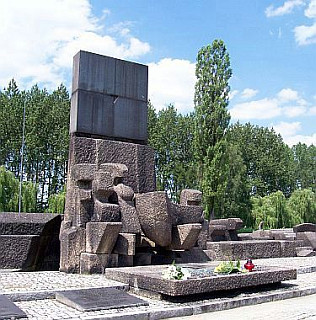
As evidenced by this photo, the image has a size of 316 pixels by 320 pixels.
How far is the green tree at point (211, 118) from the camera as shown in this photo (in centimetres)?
2652

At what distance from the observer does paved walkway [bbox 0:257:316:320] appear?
5.00 meters

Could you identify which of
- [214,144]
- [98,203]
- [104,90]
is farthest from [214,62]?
[98,203]

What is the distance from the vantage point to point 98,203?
7.89 meters

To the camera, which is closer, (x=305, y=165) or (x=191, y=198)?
(x=191, y=198)

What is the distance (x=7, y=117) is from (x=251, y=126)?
23.5 meters

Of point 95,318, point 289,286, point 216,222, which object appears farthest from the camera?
point 216,222

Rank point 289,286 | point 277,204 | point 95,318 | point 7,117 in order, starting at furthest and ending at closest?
point 277,204
point 7,117
point 289,286
point 95,318

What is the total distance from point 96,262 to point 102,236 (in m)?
0.50

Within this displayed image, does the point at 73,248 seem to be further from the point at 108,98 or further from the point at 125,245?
the point at 108,98

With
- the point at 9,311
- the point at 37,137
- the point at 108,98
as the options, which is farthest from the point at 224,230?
the point at 37,137

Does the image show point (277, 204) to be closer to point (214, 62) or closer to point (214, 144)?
point (214, 144)

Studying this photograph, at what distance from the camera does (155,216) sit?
804 cm

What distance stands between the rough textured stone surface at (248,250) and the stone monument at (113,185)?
106 cm

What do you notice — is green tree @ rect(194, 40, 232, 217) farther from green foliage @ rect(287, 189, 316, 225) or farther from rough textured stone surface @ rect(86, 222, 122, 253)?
rough textured stone surface @ rect(86, 222, 122, 253)
